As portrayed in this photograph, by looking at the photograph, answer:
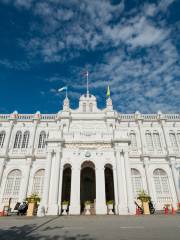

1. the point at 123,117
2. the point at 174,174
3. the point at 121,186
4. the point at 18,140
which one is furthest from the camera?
the point at 123,117

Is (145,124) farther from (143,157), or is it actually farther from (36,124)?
(36,124)

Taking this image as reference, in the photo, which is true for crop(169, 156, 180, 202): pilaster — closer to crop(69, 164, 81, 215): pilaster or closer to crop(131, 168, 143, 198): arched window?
crop(131, 168, 143, 198): arched window

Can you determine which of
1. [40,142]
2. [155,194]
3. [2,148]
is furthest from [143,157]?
[2,148]

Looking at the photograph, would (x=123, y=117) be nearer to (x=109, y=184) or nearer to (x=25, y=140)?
(x=109, y=184)

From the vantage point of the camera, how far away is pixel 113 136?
19.7m

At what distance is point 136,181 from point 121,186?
10034 millimetres

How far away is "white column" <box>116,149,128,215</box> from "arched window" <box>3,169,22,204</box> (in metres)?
15.6

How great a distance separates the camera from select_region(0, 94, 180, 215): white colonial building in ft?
56.5

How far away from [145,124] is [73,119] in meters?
11.9

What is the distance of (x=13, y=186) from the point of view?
84.0ft

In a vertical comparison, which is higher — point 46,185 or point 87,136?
point 87,136

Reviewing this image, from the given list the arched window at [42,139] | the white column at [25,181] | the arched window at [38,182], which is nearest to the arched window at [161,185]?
the arched window at [38,182]

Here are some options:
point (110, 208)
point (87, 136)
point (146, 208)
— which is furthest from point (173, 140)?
point (110, 208)

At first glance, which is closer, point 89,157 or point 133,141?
point 89,157
